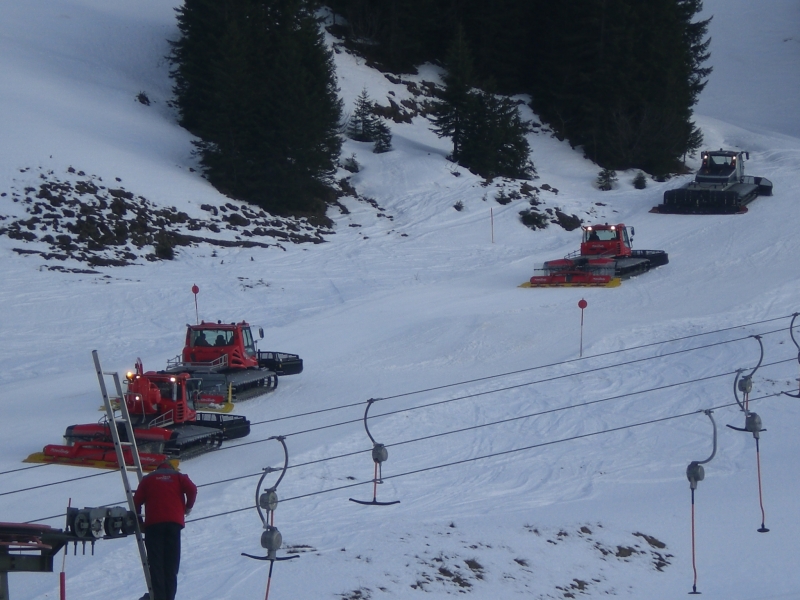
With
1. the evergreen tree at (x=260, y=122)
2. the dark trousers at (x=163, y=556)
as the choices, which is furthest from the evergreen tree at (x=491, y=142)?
the dark trousers at (x=163, y=556)

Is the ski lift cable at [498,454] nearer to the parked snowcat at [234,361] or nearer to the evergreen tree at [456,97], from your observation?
the parked snowcat at [234,361]

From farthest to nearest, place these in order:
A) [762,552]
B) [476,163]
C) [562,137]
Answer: [562,137]
[476,163]
[762,552]

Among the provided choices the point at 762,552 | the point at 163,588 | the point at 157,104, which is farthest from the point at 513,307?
the point at 157,104

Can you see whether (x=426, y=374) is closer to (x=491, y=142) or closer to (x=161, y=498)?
(x=161, y=498)

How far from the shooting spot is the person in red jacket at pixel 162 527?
7.58 metres

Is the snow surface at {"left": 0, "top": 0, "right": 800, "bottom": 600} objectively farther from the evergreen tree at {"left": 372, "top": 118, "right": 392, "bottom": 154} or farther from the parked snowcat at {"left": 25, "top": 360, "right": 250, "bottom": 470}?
the evergreen tree at {"left": 372, "top": 118, "right": 392, "bottom": 154}

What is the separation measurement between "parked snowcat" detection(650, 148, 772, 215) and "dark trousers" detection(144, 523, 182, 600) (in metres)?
33.0

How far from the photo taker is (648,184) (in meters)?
46.3

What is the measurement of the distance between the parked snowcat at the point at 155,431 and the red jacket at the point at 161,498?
19.3ft

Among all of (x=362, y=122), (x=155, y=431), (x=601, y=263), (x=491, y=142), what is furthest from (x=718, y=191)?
(x=155, y=431)

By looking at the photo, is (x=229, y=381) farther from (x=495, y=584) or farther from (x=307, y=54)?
(x=307, y=54)

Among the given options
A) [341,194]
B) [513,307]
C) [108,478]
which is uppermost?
[341,194]

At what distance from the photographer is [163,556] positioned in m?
7.62

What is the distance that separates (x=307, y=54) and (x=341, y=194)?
22.3ft
